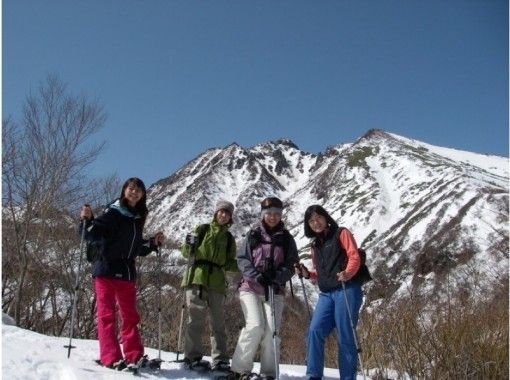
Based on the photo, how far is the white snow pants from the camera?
4.94 m

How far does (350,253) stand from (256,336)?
4.42 ft

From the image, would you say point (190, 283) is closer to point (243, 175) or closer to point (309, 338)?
point (309, 338)

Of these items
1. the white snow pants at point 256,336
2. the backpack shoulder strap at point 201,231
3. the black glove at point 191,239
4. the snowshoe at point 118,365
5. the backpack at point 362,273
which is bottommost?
the snowshoe at point 118,365

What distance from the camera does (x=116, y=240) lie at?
525 cm

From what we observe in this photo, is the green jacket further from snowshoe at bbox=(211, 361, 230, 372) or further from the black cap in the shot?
snowshoe at bbox=(211, 361, 230, 372)

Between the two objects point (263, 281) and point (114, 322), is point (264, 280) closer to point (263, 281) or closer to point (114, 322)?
point (263, 281)

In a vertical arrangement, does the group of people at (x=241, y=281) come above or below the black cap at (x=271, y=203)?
below

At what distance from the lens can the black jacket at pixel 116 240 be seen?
512cm

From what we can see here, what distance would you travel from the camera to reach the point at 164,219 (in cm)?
12675

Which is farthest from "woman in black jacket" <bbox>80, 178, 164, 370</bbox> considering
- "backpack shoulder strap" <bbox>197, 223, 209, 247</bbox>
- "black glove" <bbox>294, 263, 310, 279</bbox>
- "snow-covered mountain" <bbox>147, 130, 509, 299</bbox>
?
"snow-covered mountain" <bbox>147, 130, 509, 299</bbox>

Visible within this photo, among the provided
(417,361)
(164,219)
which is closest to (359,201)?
(164,219)

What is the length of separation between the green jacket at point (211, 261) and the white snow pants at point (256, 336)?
43 cm

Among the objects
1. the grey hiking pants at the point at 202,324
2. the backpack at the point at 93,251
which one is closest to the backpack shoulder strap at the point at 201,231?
the grey hiking pants at the point at 202,324

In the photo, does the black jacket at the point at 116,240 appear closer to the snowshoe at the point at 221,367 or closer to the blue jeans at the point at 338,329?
the snowshoe at the point at 221,367
